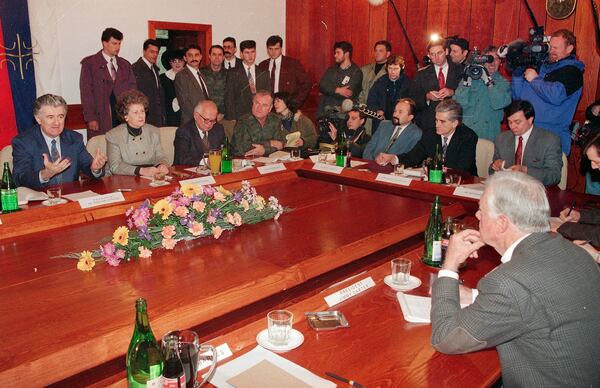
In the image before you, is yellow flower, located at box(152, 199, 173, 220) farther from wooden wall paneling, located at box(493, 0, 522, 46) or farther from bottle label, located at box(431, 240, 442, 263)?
wooden wall paneling, located at box(493, 0, 522, 46)

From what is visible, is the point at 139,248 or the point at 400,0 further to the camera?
the point at 400,0

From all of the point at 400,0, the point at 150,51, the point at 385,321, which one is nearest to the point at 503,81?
the point at 400,0

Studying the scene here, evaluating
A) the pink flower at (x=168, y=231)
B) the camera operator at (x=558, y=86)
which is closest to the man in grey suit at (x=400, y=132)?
the camera operator at (x=558, y=86)

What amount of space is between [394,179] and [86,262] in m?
1.98

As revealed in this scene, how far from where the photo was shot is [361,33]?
683 centimetres

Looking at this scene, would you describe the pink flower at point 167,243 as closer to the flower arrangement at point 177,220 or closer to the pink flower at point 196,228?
the flower arrangement at point 177,220

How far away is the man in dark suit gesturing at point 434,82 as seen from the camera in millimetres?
4953

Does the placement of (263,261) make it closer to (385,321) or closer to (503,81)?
(385,321)

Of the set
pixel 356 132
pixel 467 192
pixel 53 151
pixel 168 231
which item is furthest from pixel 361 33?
pixel 168 231

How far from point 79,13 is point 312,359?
522 centimetres

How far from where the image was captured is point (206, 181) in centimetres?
308

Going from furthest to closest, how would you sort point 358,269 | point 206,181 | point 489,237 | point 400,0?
1. point 400,0
2. point 206,181
3. point 358,269
4. point 489,237

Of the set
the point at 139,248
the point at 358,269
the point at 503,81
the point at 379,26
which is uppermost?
the point at 379,26

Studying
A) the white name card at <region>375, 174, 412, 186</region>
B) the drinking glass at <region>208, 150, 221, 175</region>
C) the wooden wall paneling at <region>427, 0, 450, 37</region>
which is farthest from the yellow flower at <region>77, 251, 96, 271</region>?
the wooden wall paneling at <region>427, 0, 450, 37</region>
